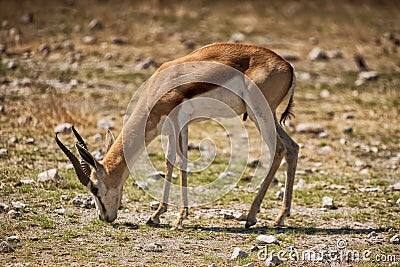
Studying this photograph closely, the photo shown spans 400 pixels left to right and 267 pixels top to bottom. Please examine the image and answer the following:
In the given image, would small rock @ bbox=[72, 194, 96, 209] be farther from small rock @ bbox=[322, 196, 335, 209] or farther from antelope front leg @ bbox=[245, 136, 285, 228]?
small rock @ bbox=[322, 196, 335, 209]

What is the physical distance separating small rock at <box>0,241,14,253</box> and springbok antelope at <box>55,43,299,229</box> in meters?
1.37

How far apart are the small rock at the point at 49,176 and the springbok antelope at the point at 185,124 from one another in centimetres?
143

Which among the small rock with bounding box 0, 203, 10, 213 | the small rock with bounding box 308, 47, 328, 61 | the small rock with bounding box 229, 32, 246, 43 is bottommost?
the small rock with bounding box 308, 47, 328, 61

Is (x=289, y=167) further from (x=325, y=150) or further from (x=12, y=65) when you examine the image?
(x=12, y=65)

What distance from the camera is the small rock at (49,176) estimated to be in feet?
31.7

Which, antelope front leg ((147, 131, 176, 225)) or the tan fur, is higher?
the tan fur

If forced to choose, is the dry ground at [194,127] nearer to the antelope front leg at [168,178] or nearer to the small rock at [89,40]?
the small rock at [89,40]

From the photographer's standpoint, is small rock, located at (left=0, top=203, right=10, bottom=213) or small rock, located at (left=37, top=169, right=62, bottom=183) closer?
small rock, located at (left=0, top=203, right=10, bottom=213)

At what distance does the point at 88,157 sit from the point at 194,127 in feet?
18.2

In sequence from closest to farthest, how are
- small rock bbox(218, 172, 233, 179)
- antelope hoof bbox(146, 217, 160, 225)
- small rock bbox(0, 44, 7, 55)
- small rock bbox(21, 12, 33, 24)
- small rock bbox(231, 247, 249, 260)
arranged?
small rock bbox(231, 247, 249, 260) < antelope hoof bbox(146, 217, 160, 225) < small rock bbox(218, 172, 233, 179) < small rock bbox(0, 44, 7, 55) < small rock bbox(21, 12, 33, 24)

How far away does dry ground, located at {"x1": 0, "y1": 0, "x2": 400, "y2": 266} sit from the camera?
307 inches

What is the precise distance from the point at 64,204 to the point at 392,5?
21.2 meters

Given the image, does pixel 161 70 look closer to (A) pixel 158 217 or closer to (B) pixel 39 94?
(A) pixel 158 217

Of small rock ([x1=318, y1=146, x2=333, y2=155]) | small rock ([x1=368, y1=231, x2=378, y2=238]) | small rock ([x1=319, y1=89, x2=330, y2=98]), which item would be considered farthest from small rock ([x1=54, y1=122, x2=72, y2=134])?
small rock ([x1=319, y1=89, x2=330, y2=98])
